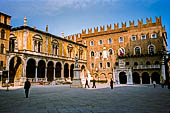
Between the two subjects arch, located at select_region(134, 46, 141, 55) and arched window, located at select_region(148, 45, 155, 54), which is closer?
arched window, located at select_region(148, 45, 155, 54)

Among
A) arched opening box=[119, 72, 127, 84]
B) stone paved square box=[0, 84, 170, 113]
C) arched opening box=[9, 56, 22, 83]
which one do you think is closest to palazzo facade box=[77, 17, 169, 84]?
arched opening box=[119, 72, 127, 84]

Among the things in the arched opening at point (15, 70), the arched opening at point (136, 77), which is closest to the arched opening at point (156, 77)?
the arched opening at point (136, 77)

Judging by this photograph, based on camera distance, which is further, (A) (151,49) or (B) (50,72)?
(A) (151,49)

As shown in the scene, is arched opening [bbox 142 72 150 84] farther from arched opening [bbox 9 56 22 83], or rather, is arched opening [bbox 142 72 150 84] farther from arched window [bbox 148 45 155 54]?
arched opening [bbox 9 56 22 83]

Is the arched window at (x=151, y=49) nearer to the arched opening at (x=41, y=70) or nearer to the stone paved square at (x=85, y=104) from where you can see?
the arched opening at (x=41, y=70)

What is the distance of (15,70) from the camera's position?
25000 mm

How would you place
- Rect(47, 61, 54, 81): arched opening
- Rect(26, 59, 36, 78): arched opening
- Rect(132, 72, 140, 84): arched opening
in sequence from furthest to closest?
Rect(132, 72, 140, 84): arched opening, Rect(47, 61, 54, 81): arched opening, Rect(26, 59, 36, 78): arched opening

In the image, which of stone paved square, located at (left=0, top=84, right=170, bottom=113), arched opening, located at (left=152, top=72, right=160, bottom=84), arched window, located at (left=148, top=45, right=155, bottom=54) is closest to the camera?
stone paved square, located at (left=0, top=84, right=170, bottom=113)

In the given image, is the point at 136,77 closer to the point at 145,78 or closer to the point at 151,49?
the point at 145,78

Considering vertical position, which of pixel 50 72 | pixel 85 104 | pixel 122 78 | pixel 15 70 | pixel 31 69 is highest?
pixel 31 69

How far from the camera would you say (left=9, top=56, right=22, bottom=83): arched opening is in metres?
24.6

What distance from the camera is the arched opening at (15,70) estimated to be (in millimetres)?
24641

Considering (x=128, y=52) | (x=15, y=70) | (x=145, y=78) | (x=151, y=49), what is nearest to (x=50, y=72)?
(x=15, y=70)

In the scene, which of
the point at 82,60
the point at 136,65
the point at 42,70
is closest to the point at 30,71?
the point at 42,70
